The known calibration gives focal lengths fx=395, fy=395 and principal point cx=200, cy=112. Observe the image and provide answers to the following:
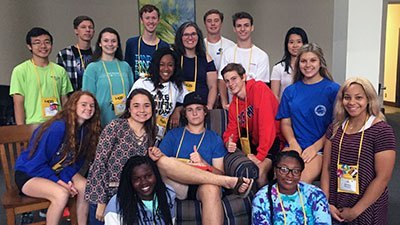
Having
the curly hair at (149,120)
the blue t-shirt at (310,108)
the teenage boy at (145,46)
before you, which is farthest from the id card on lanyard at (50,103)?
the blue t-shirt at (310,108)

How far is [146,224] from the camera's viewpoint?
2.28m

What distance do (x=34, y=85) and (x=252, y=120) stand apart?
1.74 metres

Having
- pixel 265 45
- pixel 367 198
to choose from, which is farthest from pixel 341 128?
pixel 265 45

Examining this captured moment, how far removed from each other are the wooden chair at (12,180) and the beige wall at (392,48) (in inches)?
345

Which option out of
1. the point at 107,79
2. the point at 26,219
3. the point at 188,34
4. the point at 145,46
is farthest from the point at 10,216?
the point at 188,34

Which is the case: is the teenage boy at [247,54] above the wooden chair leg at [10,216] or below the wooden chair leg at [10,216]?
above

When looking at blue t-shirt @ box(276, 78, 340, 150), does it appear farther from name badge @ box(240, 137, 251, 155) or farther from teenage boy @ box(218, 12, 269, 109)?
teenage boy @ box(218, 12, 269, 109)

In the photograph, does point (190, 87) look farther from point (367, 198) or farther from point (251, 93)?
point (367, 198)

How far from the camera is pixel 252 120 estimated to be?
3.04 m

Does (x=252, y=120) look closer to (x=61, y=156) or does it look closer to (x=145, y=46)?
(x=145, y=46)

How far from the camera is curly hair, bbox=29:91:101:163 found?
108 inches

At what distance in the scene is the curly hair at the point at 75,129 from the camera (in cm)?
275

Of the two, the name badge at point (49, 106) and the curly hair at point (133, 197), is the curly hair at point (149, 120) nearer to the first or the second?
the curly hair at point (133, 197)

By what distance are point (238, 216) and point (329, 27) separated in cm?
520
